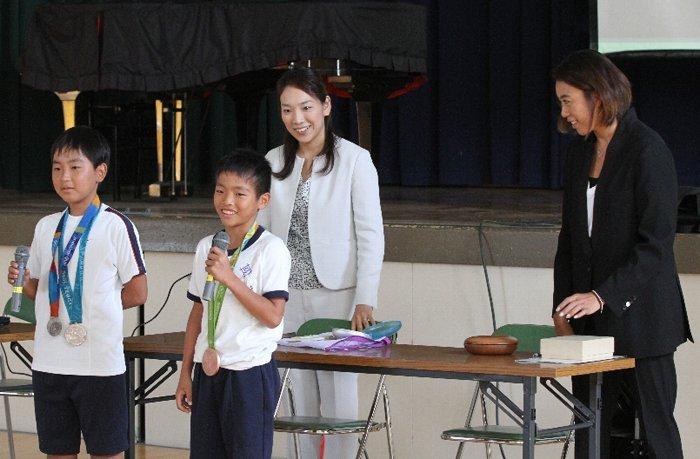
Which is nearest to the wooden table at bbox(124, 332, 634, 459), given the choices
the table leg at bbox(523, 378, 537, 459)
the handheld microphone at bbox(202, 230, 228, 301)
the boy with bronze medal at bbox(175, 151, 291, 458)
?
the table leg at bbox(523, 378, 537, 459)

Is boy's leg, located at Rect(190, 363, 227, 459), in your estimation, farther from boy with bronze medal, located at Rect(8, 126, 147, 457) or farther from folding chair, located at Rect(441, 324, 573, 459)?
folding chair, located at Rect(441, 324, 573, 459)

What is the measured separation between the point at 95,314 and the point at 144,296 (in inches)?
6.7

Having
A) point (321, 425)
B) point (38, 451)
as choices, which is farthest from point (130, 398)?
point (38, 451)

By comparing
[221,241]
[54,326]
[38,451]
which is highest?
[221,241]

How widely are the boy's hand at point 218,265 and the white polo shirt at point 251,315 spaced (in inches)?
5.7

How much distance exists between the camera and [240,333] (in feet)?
10.7

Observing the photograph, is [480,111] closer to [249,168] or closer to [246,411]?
[249,168]

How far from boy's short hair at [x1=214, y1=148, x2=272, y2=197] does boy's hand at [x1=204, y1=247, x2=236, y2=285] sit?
Answer: 0.29m

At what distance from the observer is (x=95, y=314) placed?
350 centimetres

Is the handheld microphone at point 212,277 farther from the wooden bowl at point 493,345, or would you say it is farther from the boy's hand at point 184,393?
the wooden bowl at point 493,345

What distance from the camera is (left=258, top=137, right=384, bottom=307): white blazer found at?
397 cm

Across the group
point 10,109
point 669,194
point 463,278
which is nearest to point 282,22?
point 463,278

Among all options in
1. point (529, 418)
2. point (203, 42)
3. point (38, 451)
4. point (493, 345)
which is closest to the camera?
point (529, 418)

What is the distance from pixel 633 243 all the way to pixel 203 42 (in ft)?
12.5
